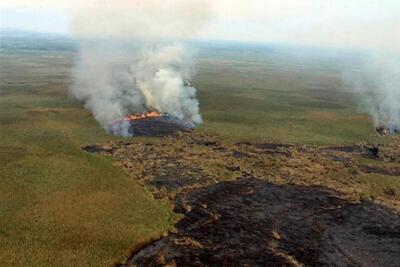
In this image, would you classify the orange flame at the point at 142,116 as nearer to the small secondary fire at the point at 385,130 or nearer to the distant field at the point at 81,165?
the distant field at the point at 81,165

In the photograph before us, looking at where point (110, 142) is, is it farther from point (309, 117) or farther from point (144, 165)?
point (309, 117)

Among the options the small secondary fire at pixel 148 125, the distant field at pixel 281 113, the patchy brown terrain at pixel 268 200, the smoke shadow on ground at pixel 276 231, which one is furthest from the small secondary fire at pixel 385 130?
the smoke shadow on ground at pixel 276 231

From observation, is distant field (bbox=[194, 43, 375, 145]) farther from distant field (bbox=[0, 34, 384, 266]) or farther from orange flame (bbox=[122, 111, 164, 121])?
orange flame (bbox=[122, 111, 164, 121])

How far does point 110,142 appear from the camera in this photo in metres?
73.6

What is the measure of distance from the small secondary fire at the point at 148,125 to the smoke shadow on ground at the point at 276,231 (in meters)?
27.2

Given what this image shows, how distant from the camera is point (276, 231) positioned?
44750 mm

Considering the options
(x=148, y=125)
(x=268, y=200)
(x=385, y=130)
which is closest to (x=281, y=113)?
(x=385, y=130)

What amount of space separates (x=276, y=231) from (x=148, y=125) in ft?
147

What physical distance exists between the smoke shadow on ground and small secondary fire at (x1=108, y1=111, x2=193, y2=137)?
2716 cm

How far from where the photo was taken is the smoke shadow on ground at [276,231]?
130ft

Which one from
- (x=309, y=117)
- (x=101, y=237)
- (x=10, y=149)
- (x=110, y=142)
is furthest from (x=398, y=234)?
(x=309, y=117)

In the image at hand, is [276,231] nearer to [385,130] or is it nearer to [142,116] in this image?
[142,116]

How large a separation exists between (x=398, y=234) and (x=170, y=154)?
33208 millimetres

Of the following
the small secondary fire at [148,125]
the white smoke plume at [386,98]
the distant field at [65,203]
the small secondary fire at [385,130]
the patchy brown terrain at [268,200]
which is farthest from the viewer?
the white smoke plume at [386,98]
